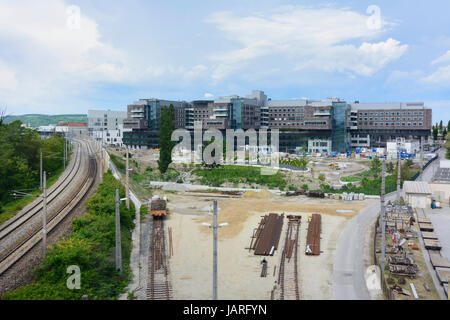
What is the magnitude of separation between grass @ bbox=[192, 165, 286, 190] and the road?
981 inches

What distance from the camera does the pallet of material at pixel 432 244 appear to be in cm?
3134

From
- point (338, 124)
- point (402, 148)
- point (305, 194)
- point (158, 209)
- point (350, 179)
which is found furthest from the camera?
point (338, 124)

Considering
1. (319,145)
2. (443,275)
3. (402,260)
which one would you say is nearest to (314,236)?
(402,260)

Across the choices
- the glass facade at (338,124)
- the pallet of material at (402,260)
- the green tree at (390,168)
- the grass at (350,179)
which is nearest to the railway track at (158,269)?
the pallet of material at (402,260)

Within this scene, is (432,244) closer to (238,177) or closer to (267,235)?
(267,235)

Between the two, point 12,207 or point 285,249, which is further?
point 12,207

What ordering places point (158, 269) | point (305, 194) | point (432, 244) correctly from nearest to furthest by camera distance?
point (158, 269) → point (432, 244) → point (305, 194)

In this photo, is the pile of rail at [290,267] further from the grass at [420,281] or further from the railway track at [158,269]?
the railway track at [158,269]

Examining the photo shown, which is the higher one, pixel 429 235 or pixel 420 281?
pixel 429 235

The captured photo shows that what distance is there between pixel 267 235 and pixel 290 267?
27.2ft

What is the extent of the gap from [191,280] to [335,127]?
352 ft

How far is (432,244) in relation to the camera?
31.8 m

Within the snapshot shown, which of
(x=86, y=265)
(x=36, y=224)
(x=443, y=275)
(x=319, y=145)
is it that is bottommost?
(x=443, y=275)
